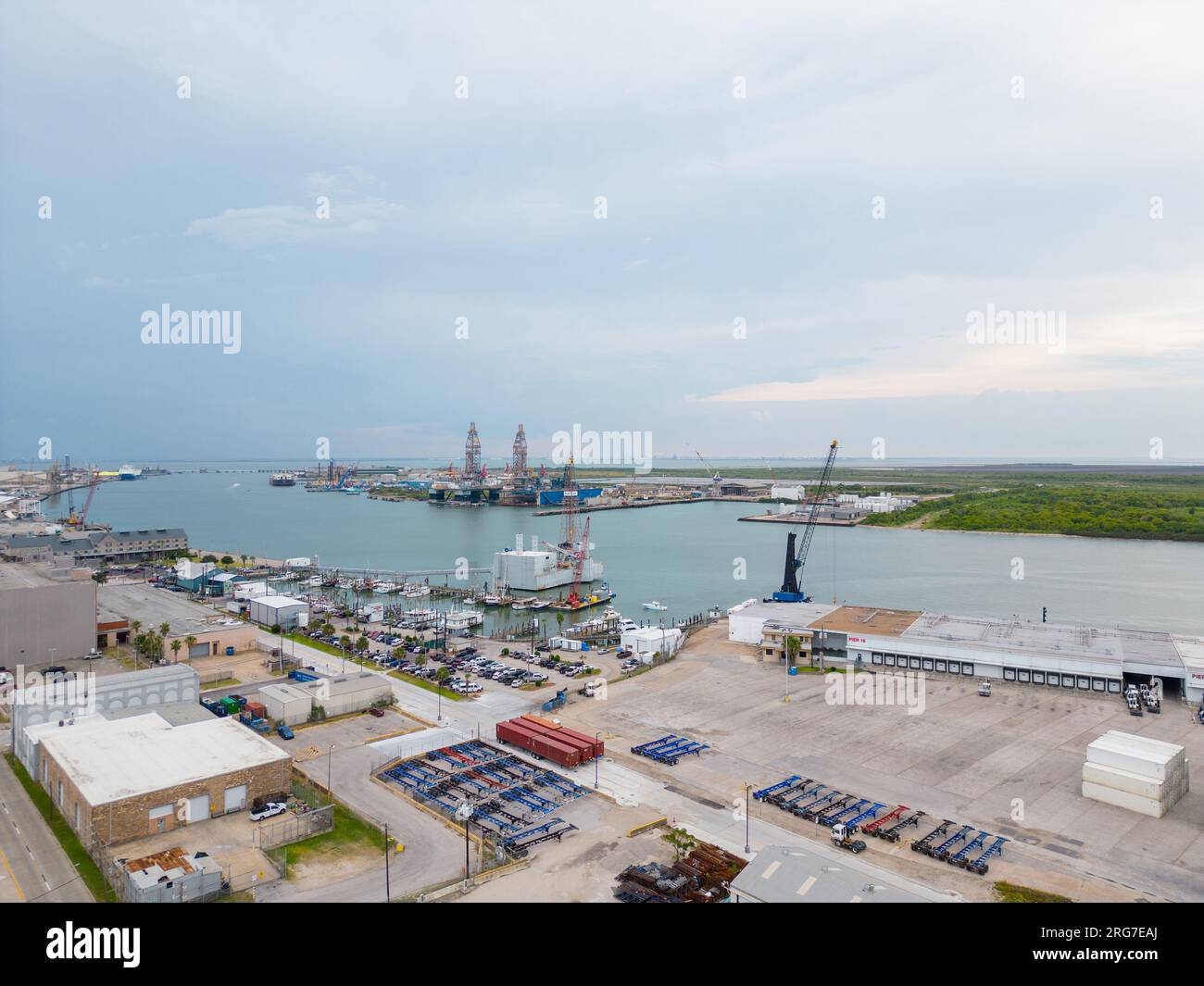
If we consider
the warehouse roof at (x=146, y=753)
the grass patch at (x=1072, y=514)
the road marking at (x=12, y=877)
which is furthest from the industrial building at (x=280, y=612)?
the grass patch at (x=1072, y=514)

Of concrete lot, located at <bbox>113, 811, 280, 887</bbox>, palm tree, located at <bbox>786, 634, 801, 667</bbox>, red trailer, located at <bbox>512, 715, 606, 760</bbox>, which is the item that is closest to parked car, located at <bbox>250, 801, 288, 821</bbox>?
concrete lot, located at <bbox>113, 811, 280, 887</bbox>

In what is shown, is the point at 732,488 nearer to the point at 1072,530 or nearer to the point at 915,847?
the point at 1072,530

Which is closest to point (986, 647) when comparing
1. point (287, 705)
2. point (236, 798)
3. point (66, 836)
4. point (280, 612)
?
point (287, 705)

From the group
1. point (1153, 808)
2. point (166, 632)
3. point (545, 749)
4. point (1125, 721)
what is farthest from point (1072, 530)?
point (166, 632)

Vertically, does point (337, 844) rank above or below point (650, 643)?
below

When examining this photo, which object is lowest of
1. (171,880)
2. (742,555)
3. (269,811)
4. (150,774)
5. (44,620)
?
(742,555)

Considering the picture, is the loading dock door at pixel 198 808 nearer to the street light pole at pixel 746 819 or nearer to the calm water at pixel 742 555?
the street light pole at pixel 746 819

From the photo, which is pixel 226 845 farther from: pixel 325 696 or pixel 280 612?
pixel 280 612
